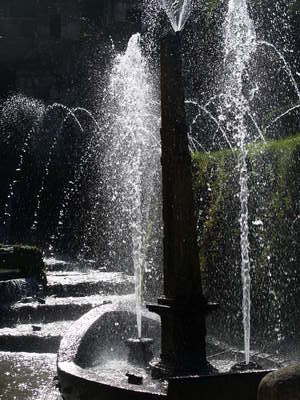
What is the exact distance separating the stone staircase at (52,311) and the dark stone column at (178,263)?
13.0ft

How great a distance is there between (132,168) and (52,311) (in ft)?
36.6

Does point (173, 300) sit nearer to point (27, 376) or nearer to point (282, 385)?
point (282, 385)

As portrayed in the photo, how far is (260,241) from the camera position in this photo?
7.60 metres

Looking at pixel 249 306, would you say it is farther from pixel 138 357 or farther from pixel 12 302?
pixel 12 302

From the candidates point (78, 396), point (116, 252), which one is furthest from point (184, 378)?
point (116, 252)

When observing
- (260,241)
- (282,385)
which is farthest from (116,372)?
(282,385)

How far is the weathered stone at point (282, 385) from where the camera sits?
2.34 m

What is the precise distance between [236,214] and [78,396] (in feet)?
14.3

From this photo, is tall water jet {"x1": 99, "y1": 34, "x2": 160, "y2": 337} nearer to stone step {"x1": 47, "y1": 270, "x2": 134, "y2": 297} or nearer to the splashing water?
stone step {"x1": 47, "y1": 270, "x2": 134, "y2": 297}

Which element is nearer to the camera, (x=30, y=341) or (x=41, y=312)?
(x=30, y=341)

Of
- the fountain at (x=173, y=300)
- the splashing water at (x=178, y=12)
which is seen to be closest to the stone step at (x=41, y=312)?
the fountain at (x=173, y=300)

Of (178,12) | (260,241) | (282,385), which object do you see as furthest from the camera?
(260,241)

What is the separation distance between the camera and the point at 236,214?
8203 mm

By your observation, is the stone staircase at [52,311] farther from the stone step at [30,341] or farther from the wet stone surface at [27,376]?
the wet stone surface at [27,376]
